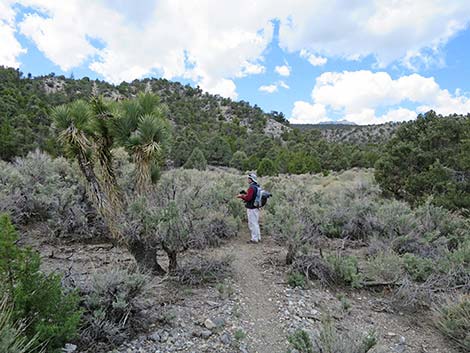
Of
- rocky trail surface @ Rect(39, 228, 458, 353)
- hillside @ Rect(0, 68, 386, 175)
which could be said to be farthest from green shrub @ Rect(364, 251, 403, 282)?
hillside @ Rect(0, 68, 386, 175)

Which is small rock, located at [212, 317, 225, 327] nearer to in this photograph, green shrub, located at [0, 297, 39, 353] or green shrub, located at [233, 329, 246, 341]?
green shrub, located at [233, 329, 246, 341]

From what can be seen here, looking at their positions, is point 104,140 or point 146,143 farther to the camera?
point 104,140

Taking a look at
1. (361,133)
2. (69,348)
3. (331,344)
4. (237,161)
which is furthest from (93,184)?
(361,133)

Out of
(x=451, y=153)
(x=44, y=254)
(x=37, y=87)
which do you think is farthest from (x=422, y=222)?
(x=37, y=87)

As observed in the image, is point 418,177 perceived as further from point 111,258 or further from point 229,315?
point 111,258

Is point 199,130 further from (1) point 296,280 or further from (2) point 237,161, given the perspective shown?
(1) point 296,280

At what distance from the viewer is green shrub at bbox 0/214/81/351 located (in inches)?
119

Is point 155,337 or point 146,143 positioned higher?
point 146,143

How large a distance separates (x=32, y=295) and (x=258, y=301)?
334cm

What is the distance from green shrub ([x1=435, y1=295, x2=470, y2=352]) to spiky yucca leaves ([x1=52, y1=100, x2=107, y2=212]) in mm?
5996

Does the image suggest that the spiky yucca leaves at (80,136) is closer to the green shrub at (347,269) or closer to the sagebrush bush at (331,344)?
the green shrub at (347,269)

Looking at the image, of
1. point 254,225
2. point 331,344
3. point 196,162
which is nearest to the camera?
point 331,344

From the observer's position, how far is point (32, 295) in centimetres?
316

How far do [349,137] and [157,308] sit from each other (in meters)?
61.6
